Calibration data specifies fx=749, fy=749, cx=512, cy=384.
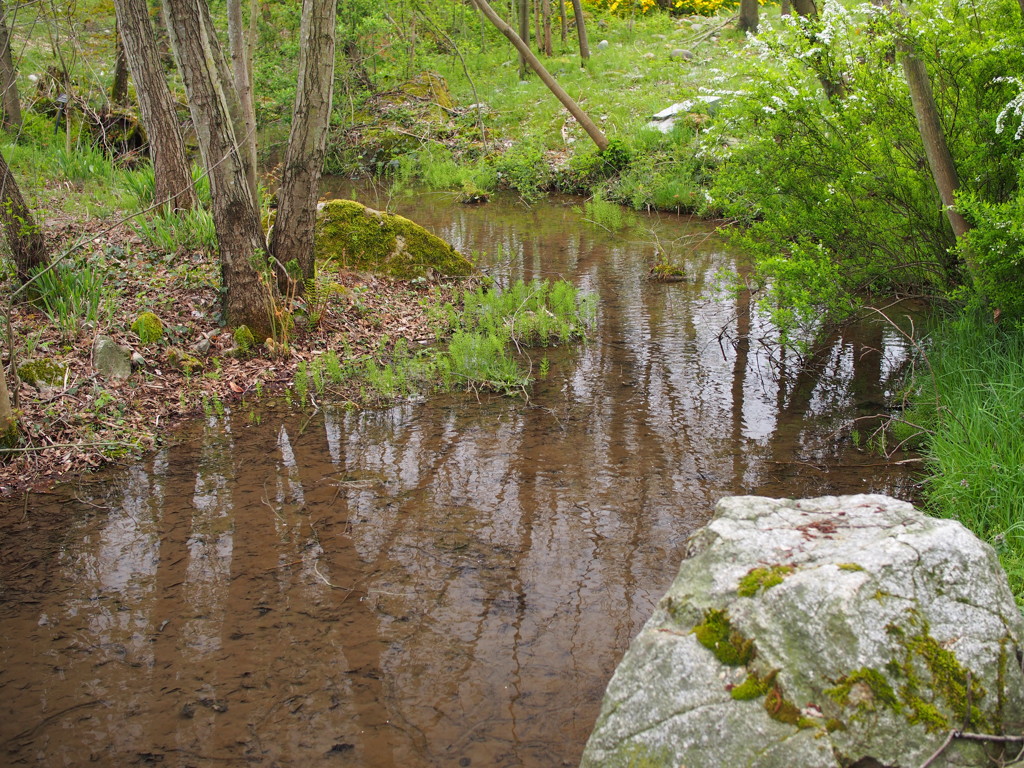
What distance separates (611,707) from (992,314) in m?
4.80

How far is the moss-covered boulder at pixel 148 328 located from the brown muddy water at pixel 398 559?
4.04 ft

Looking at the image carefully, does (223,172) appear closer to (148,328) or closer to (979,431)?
(148,328)

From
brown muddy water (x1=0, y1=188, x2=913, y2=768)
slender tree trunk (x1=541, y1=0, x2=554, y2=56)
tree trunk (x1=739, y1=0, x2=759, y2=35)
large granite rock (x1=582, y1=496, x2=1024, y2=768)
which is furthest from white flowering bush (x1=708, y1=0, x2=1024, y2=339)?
slender tree trunk (x1=541, y1=0, x2=554, y2=56)

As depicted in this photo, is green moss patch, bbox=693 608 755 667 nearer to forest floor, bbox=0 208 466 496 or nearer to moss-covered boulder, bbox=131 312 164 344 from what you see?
forest floor, bbox=0 208 466 496

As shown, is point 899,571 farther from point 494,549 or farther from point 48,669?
point 48,669

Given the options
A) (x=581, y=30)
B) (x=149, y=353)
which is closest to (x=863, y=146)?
(x=149, y=353)

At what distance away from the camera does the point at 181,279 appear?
7855mm

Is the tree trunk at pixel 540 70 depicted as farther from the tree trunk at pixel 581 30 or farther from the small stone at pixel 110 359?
the tree trunk at pixel 581 30

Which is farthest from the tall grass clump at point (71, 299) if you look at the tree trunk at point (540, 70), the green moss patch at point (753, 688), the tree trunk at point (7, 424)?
the tree trunk at point (540, 70)

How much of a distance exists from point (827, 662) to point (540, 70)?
529 inches

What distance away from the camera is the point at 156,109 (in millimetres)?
8797

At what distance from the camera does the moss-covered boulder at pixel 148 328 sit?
6965 mm

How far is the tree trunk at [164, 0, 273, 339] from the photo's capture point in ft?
21.6

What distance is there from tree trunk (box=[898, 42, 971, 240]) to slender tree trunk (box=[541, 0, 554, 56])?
21005 mm
